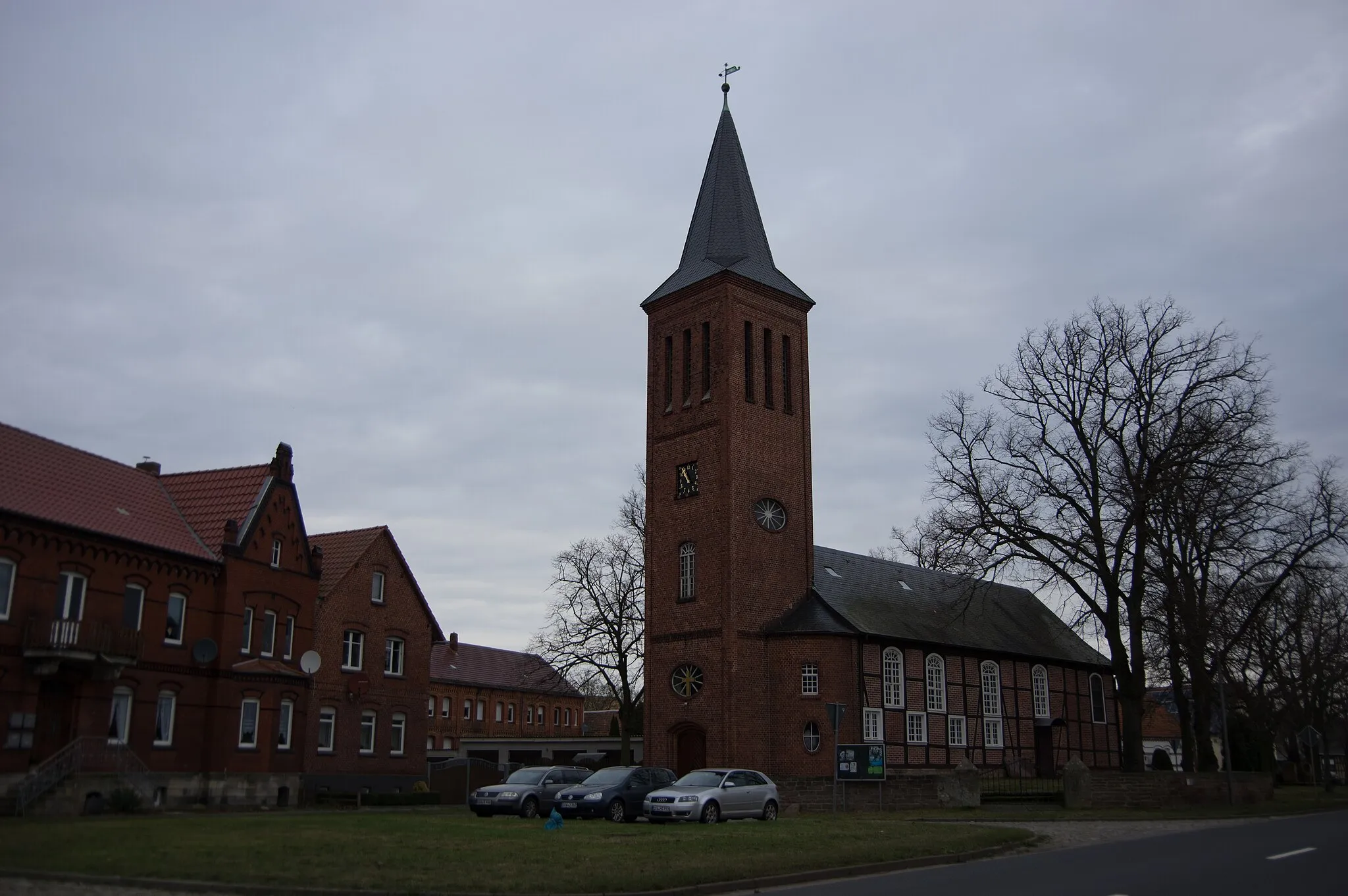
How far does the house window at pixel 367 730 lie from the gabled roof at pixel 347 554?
194 inches

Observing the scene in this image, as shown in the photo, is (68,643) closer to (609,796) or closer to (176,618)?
(176,618)

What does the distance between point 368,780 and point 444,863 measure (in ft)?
88.9

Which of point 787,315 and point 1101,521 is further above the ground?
point 787,315

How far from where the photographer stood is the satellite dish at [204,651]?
31125 millimetres

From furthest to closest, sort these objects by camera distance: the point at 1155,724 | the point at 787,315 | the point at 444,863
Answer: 1. the point at 1155,724
2. the point at 787,315
3. the point at 444,863

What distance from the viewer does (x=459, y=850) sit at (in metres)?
16.6

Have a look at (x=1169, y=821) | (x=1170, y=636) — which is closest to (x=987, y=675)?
(x=1170, y=636)

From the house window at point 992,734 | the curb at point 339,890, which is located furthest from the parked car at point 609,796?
the house window at point 992,734

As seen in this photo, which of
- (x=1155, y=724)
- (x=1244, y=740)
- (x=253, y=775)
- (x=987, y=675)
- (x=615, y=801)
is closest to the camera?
(x=615, y=801)

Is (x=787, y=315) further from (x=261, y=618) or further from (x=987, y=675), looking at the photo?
(x=261, y=618)

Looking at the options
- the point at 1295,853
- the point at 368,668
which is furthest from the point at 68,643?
the point at 1295,853

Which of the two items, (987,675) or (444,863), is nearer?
(444,863)

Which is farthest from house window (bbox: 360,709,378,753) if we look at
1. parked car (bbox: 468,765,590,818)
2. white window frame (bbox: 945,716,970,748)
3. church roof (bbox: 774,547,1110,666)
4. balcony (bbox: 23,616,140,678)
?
white window frame (bbox: 945,716,970,748)

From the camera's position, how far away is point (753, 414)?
3959 centimetres
